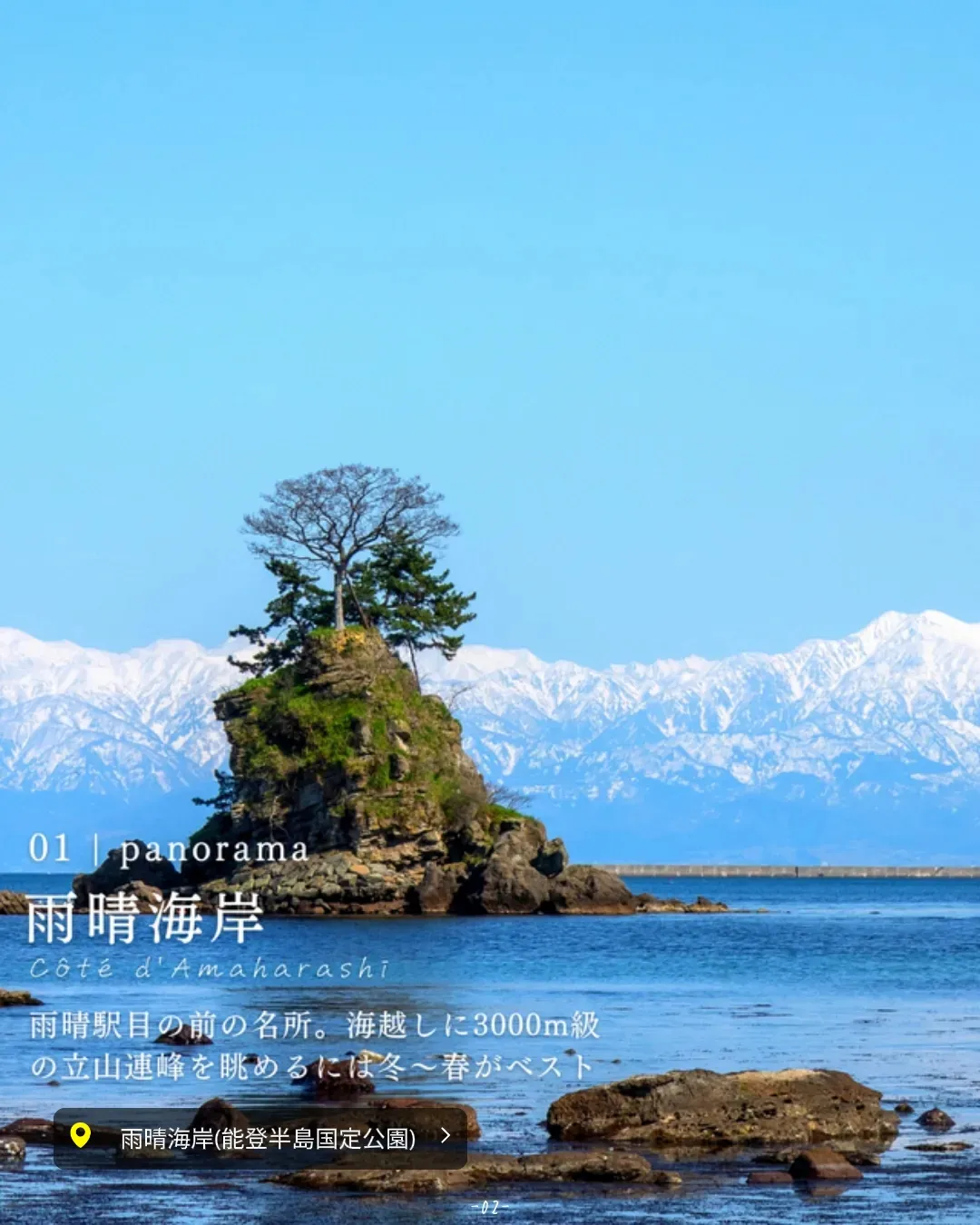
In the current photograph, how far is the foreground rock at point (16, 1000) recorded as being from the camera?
5097 centimetres

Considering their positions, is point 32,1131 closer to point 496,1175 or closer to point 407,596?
point 496,1175

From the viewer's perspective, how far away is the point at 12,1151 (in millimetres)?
26984

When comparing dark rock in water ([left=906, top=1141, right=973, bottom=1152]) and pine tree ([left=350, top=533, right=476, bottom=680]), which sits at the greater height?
pine tree ([left=350, top=533, right=476, bottom=680])

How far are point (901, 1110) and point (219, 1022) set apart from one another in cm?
1884

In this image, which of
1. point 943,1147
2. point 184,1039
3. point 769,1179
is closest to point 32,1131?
point 769,1179

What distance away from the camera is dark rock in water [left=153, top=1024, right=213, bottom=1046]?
40.7 meters

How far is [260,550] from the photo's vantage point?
111312 millimetres

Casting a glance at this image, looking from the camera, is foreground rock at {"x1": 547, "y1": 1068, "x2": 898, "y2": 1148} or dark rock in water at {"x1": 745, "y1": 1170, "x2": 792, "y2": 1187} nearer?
dark rock in water at {"x1": 745, "y1": 1170, "x2": 792, "y2": 1187}

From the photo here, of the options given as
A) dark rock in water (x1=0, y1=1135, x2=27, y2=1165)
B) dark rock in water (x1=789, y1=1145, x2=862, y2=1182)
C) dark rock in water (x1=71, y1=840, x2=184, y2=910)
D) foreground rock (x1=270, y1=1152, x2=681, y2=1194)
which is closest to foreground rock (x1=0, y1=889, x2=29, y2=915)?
dark rock in water (x1=71, y1=840, x2=184, y2=910)

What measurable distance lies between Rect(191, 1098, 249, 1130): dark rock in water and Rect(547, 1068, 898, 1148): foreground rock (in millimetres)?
→ 4300

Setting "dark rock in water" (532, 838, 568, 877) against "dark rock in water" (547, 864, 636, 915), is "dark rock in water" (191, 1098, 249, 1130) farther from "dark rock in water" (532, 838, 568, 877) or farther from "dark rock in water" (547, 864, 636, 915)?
"dark rock in water" (532, 838, 568, 877)

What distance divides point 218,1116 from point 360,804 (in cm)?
7224

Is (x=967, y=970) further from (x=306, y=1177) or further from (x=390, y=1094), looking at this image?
(x=306, y=1177)

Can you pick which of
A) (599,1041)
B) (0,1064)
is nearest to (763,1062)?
(599,1041)
